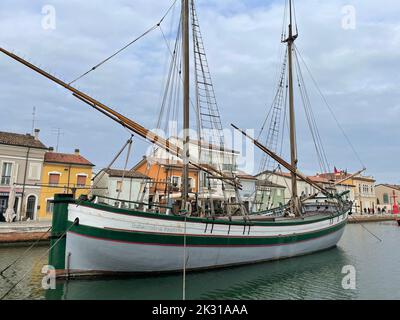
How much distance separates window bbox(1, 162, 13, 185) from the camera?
Result: 94.0 feet

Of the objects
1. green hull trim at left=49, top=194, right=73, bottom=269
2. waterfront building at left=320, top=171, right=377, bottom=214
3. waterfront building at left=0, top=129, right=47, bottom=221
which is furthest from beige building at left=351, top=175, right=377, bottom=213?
green hull trim at left=49, top=194, right=73, bottom=269

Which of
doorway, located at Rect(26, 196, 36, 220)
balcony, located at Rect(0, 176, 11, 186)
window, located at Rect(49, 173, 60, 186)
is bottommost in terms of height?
doorway, located at Rect(26, 196, 36, 220)

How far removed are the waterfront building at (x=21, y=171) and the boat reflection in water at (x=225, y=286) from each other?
21.3 m

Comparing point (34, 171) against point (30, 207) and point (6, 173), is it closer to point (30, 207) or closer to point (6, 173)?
point (6, 173)

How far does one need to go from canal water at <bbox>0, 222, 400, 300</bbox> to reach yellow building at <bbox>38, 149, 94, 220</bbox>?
14.1m

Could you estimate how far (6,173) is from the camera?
28.9 m

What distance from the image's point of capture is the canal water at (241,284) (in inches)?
412

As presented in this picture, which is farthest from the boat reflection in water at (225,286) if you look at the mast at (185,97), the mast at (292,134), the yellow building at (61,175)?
the yellow building at (61,175)

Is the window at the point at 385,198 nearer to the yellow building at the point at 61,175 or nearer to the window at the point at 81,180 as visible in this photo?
the yellow building at the point at 61,175

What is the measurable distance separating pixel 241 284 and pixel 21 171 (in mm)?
25489

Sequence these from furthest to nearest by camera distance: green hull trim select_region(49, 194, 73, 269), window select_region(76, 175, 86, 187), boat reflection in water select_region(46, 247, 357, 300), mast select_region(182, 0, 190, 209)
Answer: window select_region(76, 175, 86, 187)
mast select_region(182, 0, 190, 209)
green hull trim select_region(49, 194, 73, 269)
boat reflection in water select_region(46, 247, 357, 300)

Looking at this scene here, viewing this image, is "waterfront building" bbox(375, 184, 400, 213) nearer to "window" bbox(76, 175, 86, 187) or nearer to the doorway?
"window" bbox(76, 175, 86, 187)

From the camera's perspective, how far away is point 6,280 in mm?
11781
